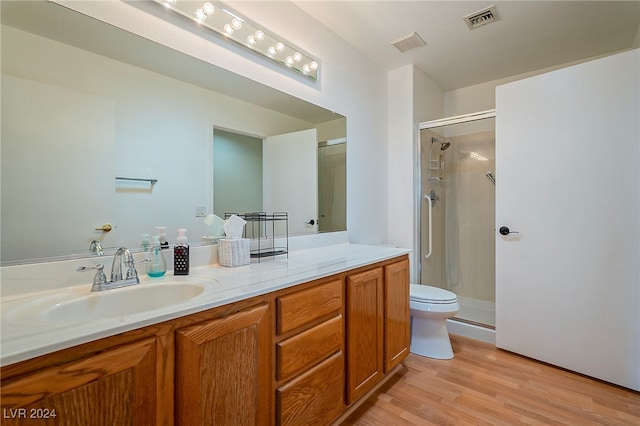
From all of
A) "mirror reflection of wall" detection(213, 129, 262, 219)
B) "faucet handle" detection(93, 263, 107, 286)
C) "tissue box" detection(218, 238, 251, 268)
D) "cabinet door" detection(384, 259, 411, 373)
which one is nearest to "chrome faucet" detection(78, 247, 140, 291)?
"faucet handle" detection(93, 263, 107, 286)

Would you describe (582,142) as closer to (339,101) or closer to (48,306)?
(339,101)

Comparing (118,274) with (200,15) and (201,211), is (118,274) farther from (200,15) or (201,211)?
(200,15)

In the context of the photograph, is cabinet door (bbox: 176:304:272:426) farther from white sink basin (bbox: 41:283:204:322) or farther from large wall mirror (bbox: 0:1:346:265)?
large wall mirror (bbox: 0:1:346:265)

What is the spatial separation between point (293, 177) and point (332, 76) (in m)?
0.89

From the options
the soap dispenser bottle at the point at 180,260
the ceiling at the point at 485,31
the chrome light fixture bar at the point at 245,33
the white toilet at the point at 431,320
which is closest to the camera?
the soap dispenser bottle at the point at 180,260

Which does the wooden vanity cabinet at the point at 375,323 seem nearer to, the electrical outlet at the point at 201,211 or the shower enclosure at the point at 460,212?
the electrical outlet at the point at 201,211

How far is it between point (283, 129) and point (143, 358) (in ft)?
4.93

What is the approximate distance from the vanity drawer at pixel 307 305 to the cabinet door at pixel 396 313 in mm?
473

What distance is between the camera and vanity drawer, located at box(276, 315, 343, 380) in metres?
1.14

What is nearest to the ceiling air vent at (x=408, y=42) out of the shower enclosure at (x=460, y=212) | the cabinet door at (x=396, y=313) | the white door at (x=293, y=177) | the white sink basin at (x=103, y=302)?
the shower enclosure at (x=460, y=212)

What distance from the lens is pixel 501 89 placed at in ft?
7.60

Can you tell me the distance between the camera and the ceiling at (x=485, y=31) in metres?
2.01

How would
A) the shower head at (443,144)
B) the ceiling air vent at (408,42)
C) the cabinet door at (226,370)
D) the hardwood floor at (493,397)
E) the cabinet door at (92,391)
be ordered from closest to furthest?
the cabinet door at (92,391), the cabinet door at (226,370), the hardwood floor at (493,397), the ceiling air vent at (408,42), the shower head at (443,144)

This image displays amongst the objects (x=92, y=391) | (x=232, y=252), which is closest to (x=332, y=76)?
(x=232, y=252)
